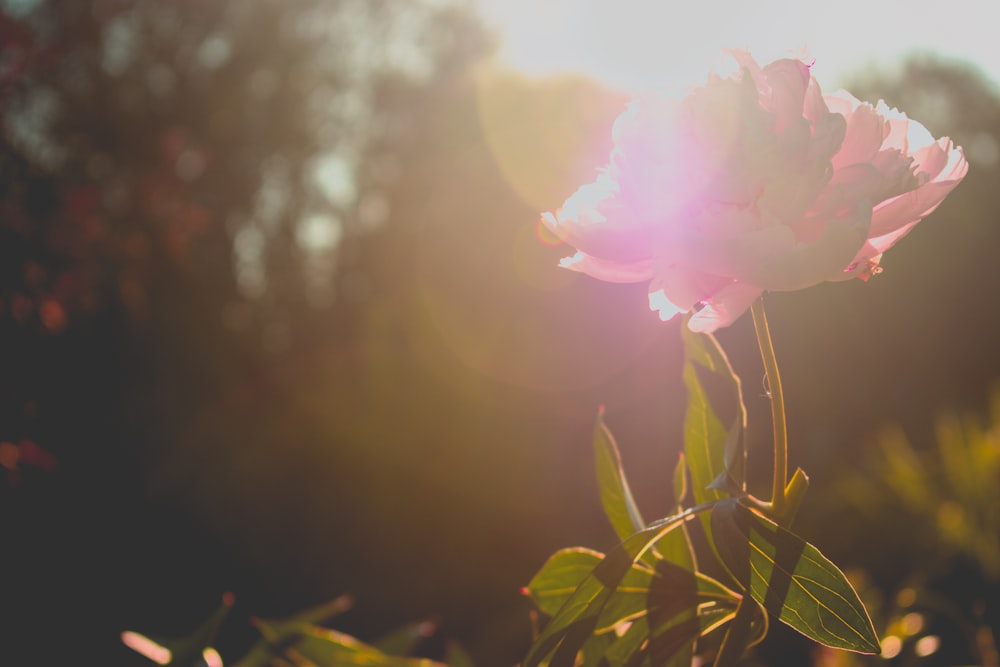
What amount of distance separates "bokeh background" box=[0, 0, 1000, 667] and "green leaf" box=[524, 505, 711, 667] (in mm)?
864

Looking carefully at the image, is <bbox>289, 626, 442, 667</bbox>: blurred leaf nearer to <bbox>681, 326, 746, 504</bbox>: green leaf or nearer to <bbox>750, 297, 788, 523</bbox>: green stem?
<bbox>681, 326, 746, 504</bbox>: green leaf

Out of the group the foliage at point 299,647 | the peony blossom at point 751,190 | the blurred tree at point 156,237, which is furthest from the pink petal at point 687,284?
the blurred tree at point 156,237

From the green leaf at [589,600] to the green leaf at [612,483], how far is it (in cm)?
18

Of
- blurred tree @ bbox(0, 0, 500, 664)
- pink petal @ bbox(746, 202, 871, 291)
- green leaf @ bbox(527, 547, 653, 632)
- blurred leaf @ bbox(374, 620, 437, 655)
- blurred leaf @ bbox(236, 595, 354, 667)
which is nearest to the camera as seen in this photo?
pink petal @ bbox(746, 202, 871, 291)

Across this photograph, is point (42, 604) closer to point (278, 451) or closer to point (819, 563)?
point (278, 451)

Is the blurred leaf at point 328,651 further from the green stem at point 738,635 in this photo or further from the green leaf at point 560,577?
the green stem at point 738,635

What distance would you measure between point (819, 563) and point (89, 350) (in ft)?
21.0

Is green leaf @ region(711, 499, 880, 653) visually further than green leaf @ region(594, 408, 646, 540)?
No

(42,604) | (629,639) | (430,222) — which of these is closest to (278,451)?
(42,604)

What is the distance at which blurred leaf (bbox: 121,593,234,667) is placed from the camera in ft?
2.85

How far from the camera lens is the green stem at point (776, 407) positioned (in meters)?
0.64

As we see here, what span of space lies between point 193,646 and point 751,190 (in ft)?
2.56

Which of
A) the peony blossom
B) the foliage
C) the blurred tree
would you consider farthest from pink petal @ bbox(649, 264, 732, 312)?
the blurred tree

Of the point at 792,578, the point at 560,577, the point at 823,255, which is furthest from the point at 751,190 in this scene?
the point at 560,577
